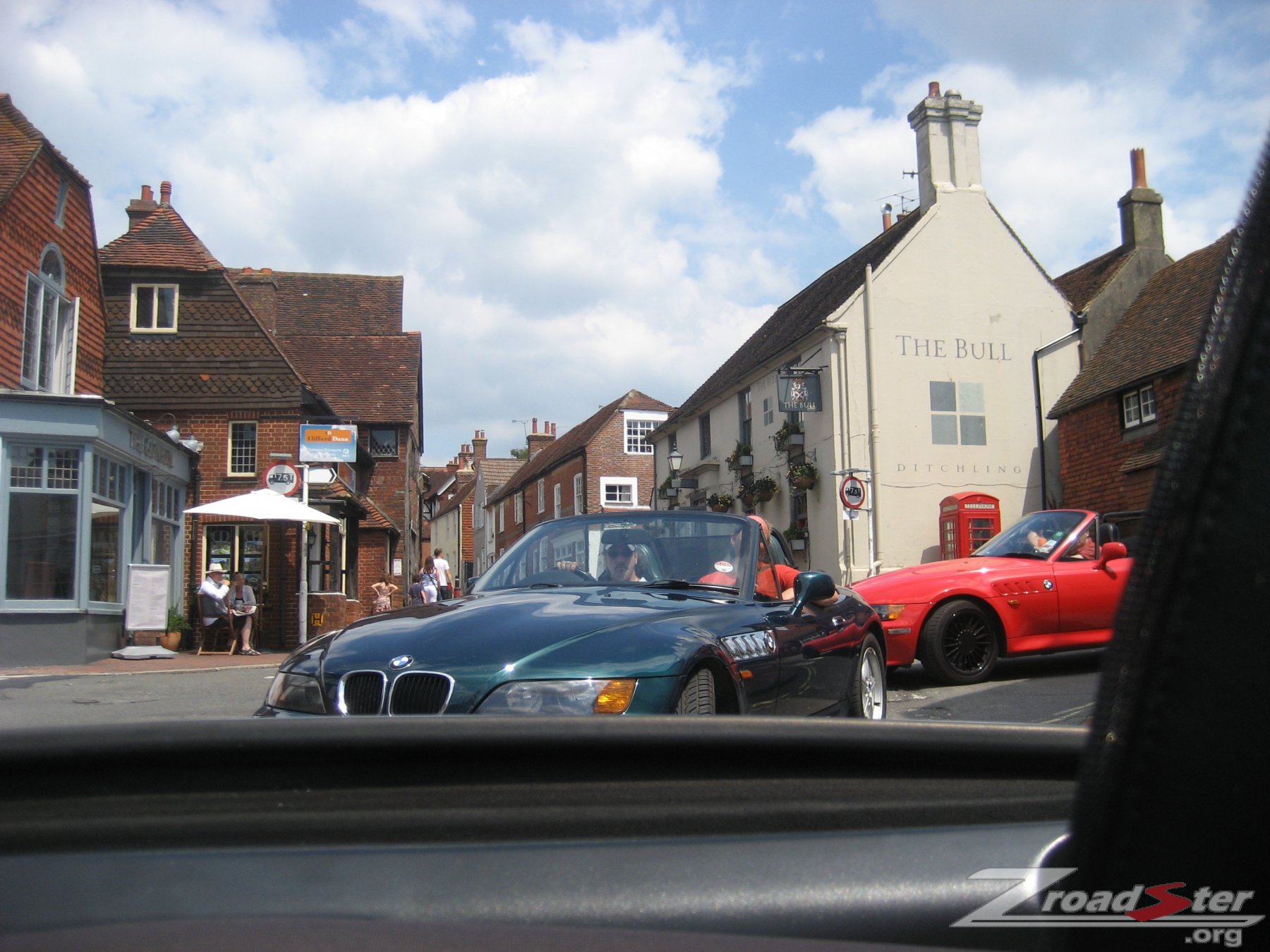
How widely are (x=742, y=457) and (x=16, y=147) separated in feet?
58.8

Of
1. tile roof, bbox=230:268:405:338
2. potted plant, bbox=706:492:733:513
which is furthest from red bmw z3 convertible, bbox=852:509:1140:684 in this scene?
tile roof, bbox=230:268:405:338

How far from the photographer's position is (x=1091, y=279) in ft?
85.7

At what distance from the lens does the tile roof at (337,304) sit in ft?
120

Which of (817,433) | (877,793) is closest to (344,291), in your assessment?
(817,433)

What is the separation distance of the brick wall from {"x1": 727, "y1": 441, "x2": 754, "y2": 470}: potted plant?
7.96 meters

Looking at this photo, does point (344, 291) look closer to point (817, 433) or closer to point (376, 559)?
point (376, 559)

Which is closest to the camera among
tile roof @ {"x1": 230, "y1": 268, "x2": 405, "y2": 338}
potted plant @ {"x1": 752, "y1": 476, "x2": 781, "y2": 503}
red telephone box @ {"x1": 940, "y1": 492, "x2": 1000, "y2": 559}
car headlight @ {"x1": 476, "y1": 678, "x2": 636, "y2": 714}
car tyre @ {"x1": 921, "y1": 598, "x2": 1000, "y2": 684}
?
car headlight @ {"x1": 476, "y1": 678, "x2": 636, "y2": 714}

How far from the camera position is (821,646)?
5.65 m

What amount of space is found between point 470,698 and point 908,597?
620cm

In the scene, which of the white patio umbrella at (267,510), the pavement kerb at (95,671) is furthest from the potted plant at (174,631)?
the pavement kerb at (95,671)

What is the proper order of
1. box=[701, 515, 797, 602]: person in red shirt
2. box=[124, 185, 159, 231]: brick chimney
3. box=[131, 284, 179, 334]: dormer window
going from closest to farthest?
box=[701, 515, 797, 602]: person in red shirt < box=[131, 284, 179, 334]: dormer window < box=[124, 185, 159, 231]: brick chimney

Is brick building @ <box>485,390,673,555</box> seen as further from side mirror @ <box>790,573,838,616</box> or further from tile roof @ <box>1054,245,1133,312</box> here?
side mirror @ <box>790,573,838,616</box>

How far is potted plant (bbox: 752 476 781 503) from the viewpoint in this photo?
26953mm

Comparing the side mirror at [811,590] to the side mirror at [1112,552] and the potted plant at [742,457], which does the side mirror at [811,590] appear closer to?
the side mirror at [1112,552]
